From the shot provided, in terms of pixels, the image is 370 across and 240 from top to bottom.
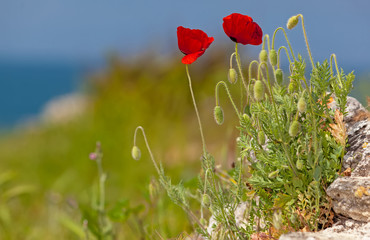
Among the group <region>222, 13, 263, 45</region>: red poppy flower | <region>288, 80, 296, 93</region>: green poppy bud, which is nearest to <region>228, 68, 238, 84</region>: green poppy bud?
<region>222, 13, 263, 45</region>: red poppy flower

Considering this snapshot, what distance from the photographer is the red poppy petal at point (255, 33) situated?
1.55 meters

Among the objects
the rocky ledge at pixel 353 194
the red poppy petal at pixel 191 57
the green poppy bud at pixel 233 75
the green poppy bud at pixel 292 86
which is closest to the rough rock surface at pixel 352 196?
the rocky ledge at pixel 353 194

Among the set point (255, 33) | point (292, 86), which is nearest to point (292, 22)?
point (255, 33)

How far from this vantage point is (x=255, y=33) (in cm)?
157

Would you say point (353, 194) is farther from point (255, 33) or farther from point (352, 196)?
point (255, 33)

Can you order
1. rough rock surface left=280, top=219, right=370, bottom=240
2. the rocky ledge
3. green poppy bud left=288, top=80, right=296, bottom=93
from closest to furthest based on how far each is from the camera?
rough rock surface left=280, top=219, right=370, bottom=240, the rocky ledge, green poppy bud left=288, top=80, right=296, bottom=93

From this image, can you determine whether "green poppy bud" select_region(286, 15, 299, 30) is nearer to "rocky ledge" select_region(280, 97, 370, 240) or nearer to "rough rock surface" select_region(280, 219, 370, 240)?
"rocky ledge" select_region(280, 97, 370, 240)

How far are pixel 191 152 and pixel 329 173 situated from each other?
4.36 meters

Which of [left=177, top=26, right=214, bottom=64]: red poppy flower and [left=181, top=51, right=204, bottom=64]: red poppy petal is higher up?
[left=177, top=26, right=214, bottom=64]: red poppy flower

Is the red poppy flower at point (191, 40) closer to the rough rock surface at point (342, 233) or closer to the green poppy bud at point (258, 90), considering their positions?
the green poppy bud at point (258, 90)

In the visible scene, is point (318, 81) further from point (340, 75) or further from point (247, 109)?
point (247, 109)

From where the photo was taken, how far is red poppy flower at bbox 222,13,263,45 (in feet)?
4.99

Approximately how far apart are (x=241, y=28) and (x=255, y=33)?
0.06 m

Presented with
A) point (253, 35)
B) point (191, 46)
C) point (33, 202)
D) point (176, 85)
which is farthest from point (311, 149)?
point (176, 85)
